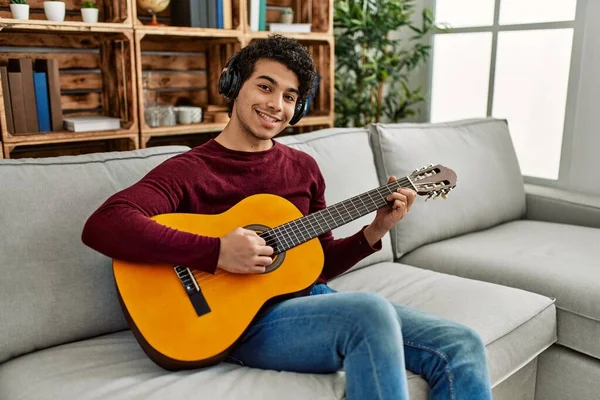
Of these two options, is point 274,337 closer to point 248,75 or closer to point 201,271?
point 201,271

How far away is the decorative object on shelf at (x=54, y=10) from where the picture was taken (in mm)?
2078

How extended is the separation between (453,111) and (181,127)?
1660mm

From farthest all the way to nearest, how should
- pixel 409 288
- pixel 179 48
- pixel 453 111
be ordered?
1. pixel 453 111
2. pixel 179 48
3. pixel 409 288

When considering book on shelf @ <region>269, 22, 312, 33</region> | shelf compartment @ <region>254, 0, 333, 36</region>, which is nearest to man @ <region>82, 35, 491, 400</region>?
book on shelf @ <region>269, 22, 312, 33</region>

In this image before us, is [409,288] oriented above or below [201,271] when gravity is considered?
below

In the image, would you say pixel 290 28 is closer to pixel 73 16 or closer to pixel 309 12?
pixel 309 12

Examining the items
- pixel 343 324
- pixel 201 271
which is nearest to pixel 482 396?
pixel 343 324

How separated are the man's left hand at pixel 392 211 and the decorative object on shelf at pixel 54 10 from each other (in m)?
1.41

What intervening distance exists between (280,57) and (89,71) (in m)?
1.36

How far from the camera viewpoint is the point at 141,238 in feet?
3.96

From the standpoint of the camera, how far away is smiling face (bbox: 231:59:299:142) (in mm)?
1459

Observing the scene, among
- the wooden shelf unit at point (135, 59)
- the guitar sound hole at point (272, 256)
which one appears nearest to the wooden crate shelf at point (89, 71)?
the wooden shelf unit at point (135, 59)

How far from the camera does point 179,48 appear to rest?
2.73 metres

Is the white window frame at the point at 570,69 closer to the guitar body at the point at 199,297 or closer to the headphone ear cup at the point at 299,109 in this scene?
the headphone ear cup at the point at 299,109
